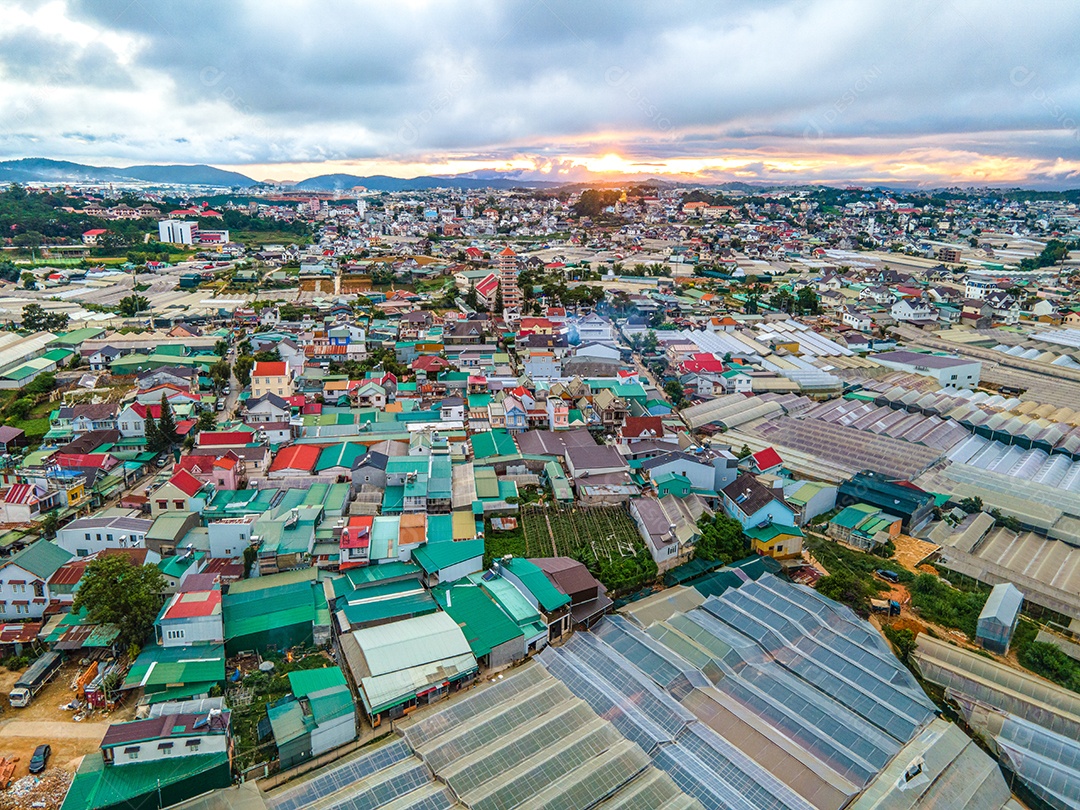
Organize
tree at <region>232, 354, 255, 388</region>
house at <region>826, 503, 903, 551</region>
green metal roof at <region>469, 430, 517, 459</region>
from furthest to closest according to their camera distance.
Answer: tree at <region>232, 354, 255, 388</region>
green metal roof at <region>469, 430, 517, 459</region>
house at <region>826, 503, 903, 551</region>

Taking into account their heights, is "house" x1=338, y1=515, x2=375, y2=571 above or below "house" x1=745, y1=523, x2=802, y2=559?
above

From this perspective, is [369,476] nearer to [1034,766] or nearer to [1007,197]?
[1034,766]

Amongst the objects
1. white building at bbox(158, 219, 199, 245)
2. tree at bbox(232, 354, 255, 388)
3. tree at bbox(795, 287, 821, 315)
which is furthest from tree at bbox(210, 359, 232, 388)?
white building at bbox(158, 219, 199, 245)

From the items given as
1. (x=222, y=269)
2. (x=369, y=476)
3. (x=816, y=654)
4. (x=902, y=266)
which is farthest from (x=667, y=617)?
(x=902, y=266)

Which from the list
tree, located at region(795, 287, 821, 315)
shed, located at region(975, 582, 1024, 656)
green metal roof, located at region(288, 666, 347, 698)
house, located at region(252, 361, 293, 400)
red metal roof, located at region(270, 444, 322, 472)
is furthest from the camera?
tree, located at region(795, 287, 821, 315)

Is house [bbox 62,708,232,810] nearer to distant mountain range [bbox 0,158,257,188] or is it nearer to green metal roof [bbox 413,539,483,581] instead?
green metal roof [bbox 413,539,483,581]

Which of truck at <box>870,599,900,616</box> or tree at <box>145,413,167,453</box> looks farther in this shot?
tree at <box>145,413,167,453</box>

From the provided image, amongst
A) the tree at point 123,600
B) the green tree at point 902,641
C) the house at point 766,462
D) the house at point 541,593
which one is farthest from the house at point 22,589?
the house at point 766,462
